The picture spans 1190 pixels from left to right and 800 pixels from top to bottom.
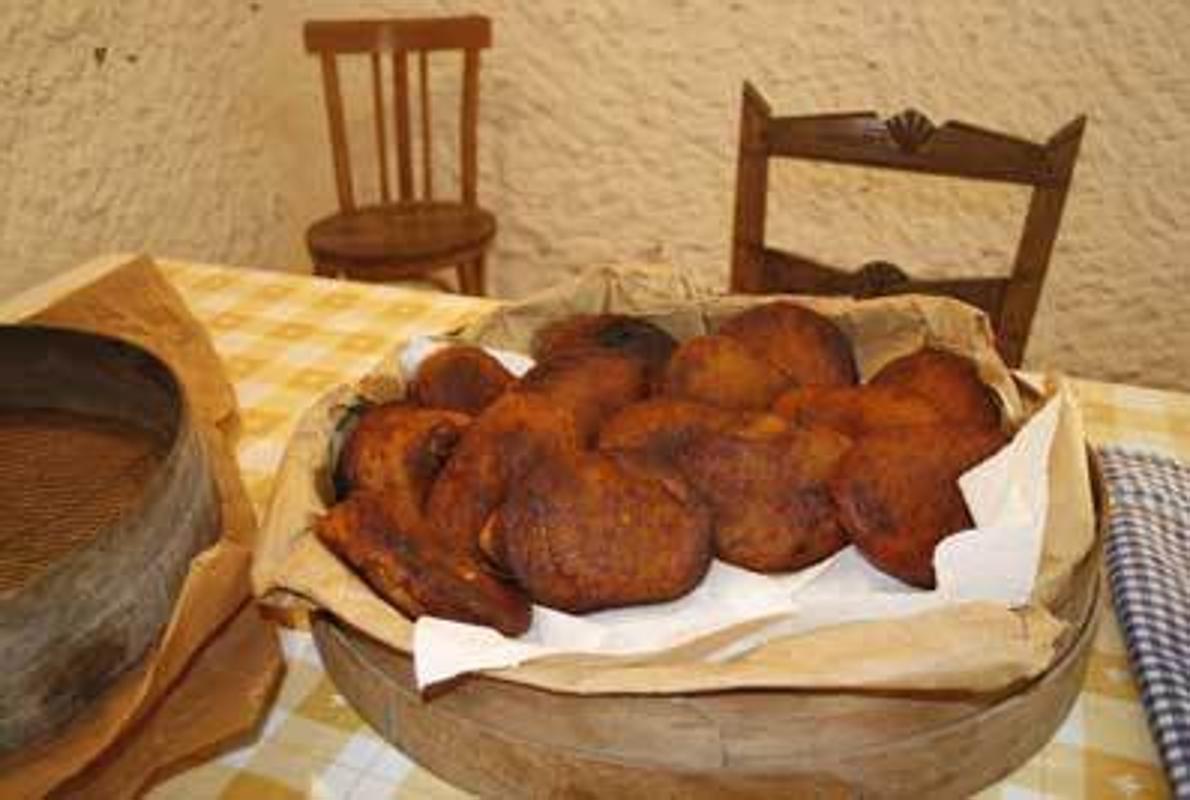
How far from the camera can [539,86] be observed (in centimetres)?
251

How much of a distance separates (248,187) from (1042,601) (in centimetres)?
228

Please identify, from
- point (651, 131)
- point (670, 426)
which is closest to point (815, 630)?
point (670, 426)

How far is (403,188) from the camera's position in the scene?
247 cm

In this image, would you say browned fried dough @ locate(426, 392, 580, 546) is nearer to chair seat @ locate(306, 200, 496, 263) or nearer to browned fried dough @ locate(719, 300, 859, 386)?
browned fried dough @ locate(719, 300, 859, 386)

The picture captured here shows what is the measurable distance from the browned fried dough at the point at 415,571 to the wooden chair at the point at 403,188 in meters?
1.70

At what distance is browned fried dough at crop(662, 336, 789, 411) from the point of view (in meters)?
0.73

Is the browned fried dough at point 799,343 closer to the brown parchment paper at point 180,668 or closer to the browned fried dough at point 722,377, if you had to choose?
the browned fried dough at point 722,377

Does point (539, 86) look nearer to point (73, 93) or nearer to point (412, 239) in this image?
point (412, 239)

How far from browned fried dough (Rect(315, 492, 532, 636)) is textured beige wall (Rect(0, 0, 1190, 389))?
4.66ft

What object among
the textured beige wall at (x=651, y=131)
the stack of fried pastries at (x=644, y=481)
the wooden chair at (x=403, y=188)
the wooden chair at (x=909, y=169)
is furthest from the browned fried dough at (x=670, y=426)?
the wooden chair at (x=403, y=188)

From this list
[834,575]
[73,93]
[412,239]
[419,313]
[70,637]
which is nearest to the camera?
[70,637]

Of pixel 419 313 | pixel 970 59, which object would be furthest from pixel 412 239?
pixel 970 59

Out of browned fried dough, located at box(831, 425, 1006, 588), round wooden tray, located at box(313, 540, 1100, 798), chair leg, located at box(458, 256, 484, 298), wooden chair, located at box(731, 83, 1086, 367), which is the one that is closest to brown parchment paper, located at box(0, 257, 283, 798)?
round wooden tray, located at box(313, 540, 1100, 798)

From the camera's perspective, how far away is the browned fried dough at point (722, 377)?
2.39 feet
